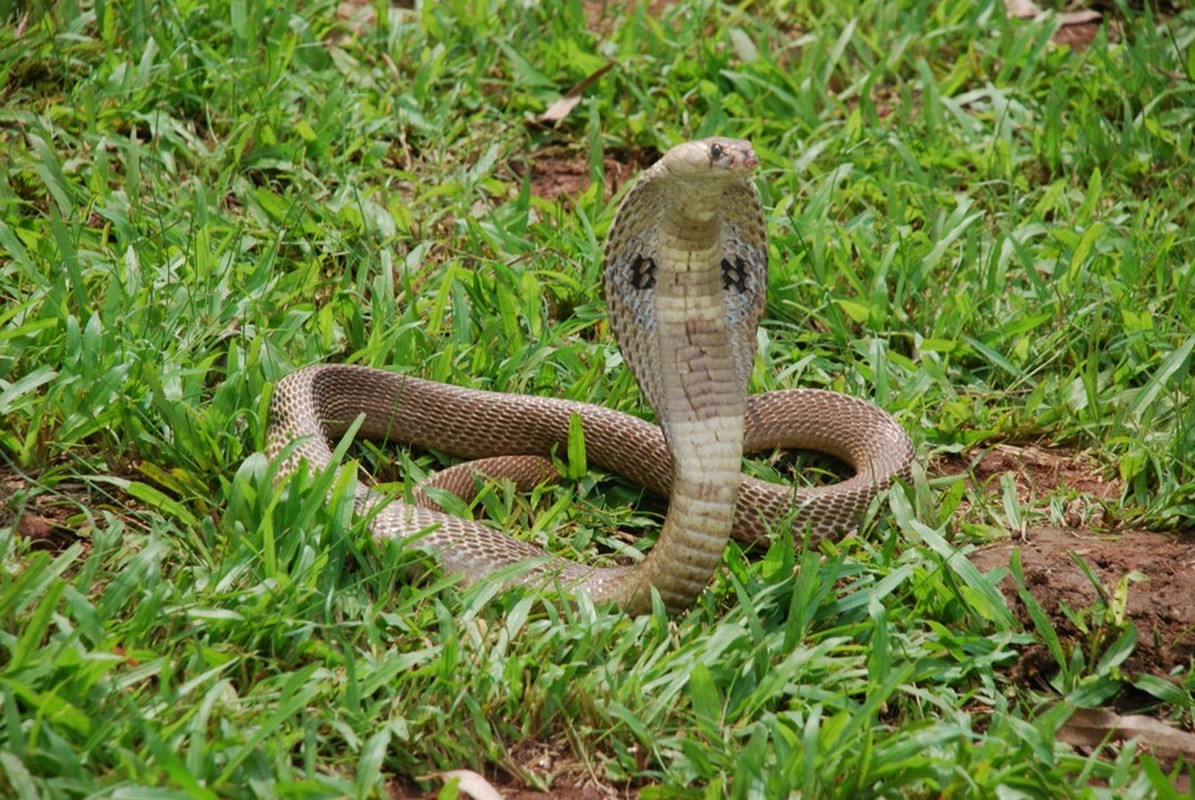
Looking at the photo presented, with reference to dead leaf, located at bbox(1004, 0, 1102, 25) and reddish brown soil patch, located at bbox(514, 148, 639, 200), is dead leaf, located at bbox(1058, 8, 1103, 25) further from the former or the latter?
reddish brown soil patch, located at bbox(514, 148, 639, 200)

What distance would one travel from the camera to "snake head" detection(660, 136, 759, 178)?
3400 mm

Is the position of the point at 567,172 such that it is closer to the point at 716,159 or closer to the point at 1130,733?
the point at 716,159

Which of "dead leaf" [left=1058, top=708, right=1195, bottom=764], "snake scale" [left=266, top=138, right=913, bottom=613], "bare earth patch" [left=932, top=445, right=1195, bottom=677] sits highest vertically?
"snake scale" [left=266, top=138, right=913, bottom=613]

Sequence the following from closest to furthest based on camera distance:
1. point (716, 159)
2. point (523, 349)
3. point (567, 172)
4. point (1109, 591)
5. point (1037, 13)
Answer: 1. point (716, 159)
2. point (1109, 591)
3. point (523, 349)
4. point (567, 172)
5. point (1037, 13)

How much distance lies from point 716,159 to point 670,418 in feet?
2.19

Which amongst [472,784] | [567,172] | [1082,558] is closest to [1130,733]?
[1082,558]

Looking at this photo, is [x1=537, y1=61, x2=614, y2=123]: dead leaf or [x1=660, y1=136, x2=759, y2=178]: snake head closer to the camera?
[x1=660, y1=136, x2=759, y2=178]: snake head

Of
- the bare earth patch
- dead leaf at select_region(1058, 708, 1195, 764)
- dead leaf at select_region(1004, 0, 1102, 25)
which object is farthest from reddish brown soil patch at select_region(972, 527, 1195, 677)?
dead leaf at select_region(1004, 0, 1102, 25)

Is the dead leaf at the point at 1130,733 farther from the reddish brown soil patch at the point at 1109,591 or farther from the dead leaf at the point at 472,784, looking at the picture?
the dead leaf at the point at 472,784

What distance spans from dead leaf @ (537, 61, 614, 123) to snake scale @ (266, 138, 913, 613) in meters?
1.86

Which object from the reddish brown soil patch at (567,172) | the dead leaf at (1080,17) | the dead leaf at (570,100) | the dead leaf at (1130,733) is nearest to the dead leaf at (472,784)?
the dead leaf at (1130,733)

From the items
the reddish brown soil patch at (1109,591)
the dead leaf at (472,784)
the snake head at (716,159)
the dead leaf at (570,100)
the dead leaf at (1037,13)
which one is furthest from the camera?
the dead leaf at (1037,13)

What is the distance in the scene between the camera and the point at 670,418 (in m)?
3.72

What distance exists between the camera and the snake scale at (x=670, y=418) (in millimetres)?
3664
